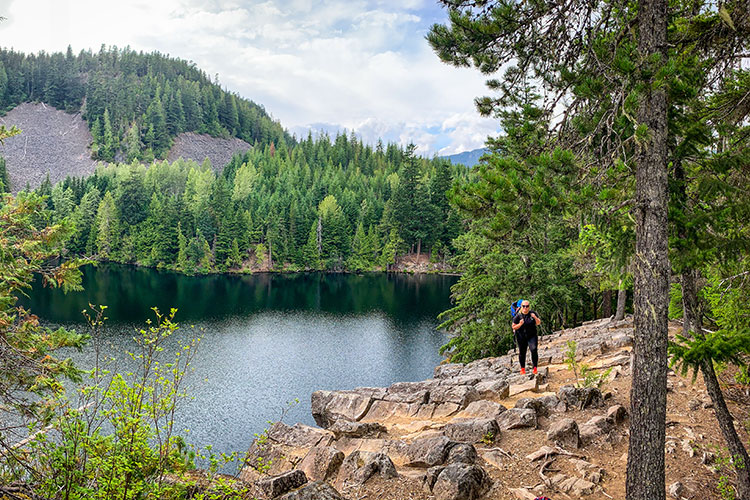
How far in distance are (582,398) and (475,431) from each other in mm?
2514

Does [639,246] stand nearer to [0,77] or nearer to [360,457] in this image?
[360,457]

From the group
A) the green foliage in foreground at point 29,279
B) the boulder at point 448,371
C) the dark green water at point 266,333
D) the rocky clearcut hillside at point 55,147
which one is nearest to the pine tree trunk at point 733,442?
the dark green water at point 266,333

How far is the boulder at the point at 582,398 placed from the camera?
9438mm

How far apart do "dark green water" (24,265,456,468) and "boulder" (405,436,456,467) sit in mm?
5273

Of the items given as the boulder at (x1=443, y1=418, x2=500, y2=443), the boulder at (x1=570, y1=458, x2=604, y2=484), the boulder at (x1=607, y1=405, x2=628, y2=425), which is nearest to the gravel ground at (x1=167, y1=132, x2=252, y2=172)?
the boulder at (x1=443, y1=418, x2=500, y2=443)

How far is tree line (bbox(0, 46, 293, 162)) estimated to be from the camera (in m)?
134

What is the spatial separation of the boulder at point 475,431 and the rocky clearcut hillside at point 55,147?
123 metres

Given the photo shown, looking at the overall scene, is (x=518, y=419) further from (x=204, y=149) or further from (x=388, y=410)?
(x=204, y=149)

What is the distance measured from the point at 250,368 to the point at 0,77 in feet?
529

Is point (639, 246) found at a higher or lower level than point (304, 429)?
higher

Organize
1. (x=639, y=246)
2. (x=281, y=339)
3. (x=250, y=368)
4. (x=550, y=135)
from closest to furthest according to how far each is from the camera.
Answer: (x=639, y=246) → (x=550, y=135) → (x=250, y=368) → (x=281, y=339)

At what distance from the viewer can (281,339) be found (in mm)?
34562

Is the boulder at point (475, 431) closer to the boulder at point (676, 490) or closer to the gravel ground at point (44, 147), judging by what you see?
the boulder at point (676, 490)

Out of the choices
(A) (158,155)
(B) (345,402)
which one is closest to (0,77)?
(A) (158,155)
